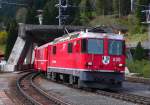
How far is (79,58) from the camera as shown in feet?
85.4

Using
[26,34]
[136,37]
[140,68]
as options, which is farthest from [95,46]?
[136,37]

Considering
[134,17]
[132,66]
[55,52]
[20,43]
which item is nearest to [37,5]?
[134,17]

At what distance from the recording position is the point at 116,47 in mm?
25891

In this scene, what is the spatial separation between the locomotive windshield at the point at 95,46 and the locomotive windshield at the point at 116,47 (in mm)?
477

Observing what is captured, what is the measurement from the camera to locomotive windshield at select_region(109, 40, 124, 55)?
2578cm

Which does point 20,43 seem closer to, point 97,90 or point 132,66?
point 132,66

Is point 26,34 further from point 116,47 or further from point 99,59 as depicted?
point 99,59

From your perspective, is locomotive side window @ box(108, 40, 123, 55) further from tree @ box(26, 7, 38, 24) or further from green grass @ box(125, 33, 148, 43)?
tree @ box(26, 7, 38, 24)

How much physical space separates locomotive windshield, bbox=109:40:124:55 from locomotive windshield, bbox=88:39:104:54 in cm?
48

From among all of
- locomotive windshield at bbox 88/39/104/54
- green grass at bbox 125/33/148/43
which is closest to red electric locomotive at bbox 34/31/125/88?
locomotive windshield at bbox 88/39/104/54

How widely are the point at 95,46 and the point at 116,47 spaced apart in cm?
110

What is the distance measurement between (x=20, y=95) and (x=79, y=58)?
3.79 m

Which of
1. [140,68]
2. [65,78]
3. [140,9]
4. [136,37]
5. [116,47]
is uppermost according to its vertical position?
[140,9]

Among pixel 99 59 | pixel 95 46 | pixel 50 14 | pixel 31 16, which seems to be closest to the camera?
pixel 99 59
